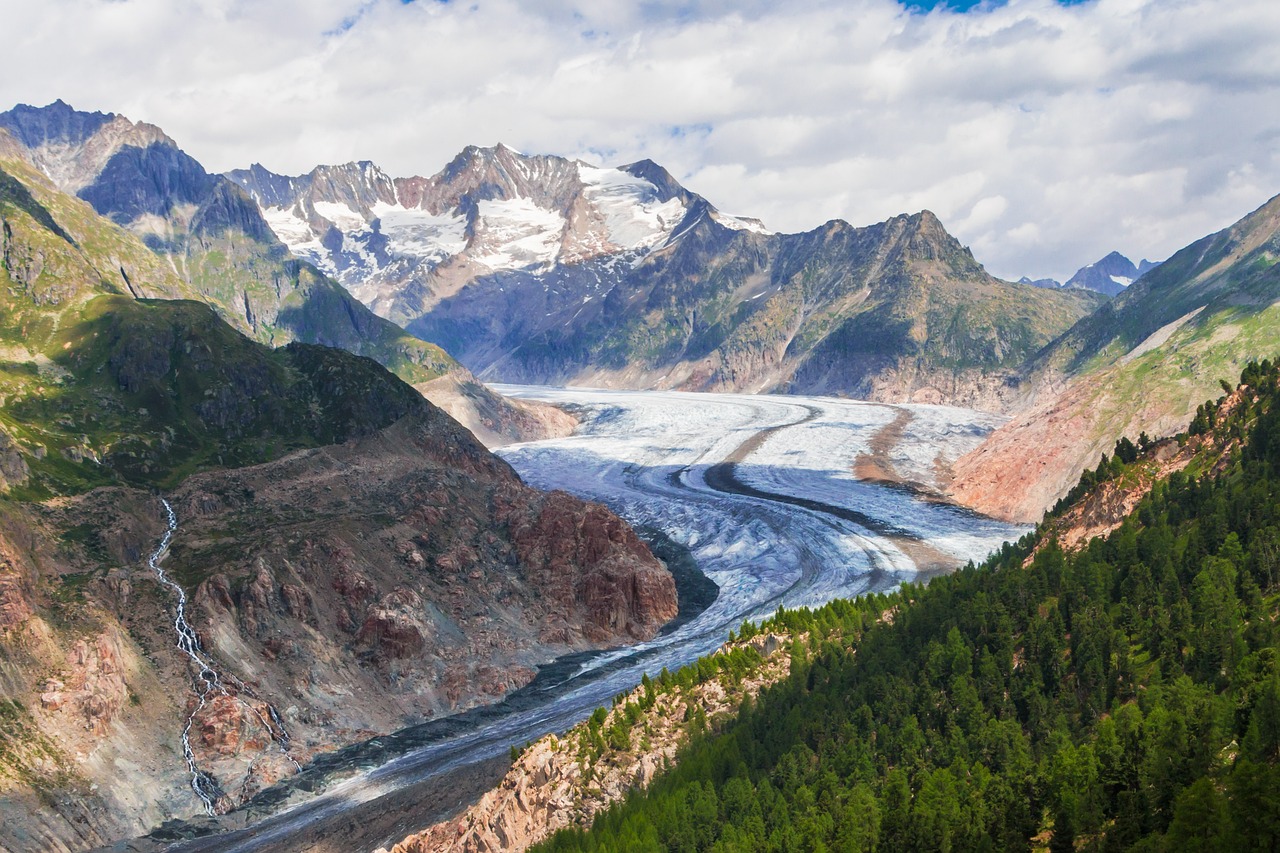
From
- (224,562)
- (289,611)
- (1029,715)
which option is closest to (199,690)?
(289,611)

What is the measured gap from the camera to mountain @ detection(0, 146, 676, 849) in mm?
92062

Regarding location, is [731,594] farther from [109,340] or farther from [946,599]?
[109,340]

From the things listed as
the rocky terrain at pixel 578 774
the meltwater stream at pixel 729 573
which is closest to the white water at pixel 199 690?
the meltwater stream at pixel 729 573

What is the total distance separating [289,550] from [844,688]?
6351 cm

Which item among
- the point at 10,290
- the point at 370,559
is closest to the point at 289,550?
the point at 370,559

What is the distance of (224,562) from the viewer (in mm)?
114500

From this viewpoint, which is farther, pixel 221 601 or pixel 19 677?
pixel 221 601

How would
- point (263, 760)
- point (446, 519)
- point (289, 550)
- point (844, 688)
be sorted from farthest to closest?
point (446, 519), point (289, 550), point (263, 760), point (844, 688)

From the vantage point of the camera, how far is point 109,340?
149000 millimetres

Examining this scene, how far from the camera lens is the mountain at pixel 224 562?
92062 millimetres

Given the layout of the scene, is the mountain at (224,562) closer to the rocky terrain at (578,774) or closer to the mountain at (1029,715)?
the rocky terrain at (578,774)

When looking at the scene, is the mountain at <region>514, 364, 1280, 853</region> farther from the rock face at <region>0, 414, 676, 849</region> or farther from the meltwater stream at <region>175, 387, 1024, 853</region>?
the rock face at <region>0, 414, 676, 849</region>

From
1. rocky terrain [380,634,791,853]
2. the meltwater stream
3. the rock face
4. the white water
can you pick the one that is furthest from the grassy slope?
rocky terrain [380,634,791,853]

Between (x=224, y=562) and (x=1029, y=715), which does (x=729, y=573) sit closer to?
(x=224, y=562)
